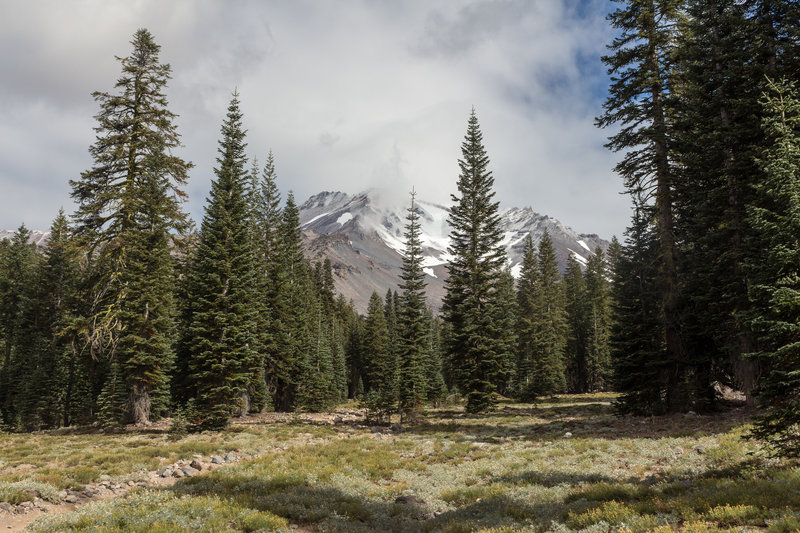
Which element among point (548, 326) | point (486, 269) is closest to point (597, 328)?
point (548, 326)

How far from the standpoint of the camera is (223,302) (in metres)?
25.5

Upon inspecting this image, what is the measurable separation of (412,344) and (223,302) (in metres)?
17.3

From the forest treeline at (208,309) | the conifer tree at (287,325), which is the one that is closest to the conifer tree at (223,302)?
the forest treeline at (208,309)

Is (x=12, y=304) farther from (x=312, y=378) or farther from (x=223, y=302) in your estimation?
(x=223, y=302)

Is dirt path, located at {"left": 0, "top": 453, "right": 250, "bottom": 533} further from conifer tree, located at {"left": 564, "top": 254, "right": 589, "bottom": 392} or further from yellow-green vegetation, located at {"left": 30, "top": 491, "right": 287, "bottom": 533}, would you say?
conifer tree, located at {"left": 564, "top": 254, "right": 589, "bottom": 392}

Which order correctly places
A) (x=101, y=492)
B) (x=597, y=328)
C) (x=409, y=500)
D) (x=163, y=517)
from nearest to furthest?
(x=163, y=517)
(x=409, y=500)
(x=101, y=492)
(x=597, y=328)

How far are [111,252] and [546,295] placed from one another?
175 ft

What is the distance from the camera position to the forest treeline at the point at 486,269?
44.6ft

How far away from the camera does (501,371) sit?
3303 cm

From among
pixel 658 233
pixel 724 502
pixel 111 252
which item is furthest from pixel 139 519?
pixel 658 233

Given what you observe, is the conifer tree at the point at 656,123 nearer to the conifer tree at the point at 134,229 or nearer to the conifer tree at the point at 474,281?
the conifer tree at the point at 474,281

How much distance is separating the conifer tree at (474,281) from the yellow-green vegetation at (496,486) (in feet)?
40.4

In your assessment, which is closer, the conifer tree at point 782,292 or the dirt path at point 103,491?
the dirt path at point 103,491

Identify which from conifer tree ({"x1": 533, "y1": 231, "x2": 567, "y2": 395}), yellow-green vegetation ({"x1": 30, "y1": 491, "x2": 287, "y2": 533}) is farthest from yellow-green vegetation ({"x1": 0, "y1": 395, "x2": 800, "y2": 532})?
conifer tree ({"x1": 533, "y1": 231, "x2": 567, "y2": 395})
